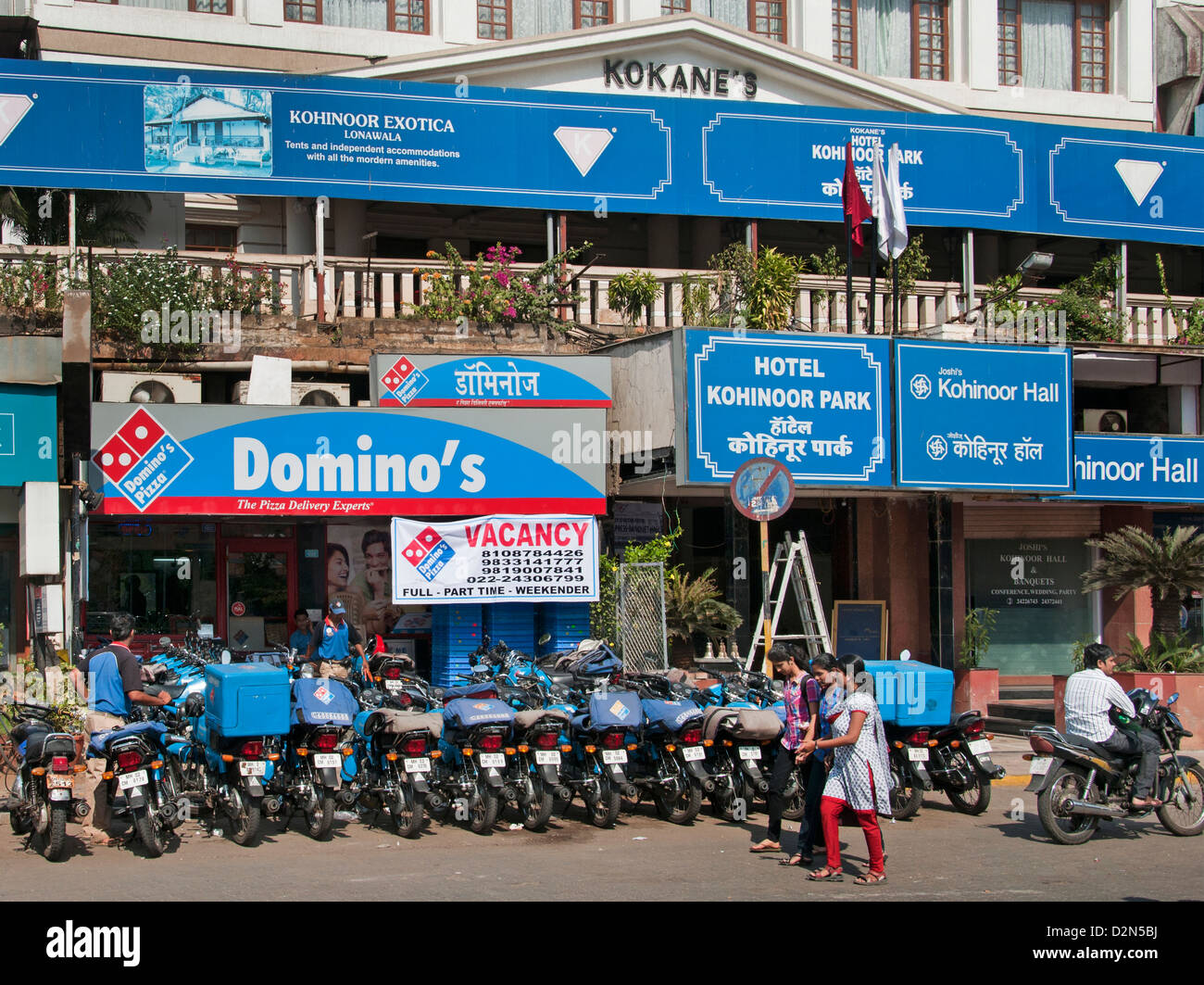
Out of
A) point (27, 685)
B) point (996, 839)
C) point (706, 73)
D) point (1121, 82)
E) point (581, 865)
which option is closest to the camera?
point (581, 865)

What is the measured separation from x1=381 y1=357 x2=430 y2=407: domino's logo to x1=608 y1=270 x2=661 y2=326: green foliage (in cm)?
353

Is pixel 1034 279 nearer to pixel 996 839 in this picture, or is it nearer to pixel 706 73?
pixel 706 73

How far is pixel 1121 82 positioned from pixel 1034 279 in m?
4.97

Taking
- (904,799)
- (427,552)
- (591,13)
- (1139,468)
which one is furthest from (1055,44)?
(904,799)

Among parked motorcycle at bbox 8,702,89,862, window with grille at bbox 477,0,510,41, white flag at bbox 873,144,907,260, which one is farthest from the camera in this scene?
window with grille at bbox 477,0,510,41

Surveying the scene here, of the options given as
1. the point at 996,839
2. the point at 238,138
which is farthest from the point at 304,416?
the point at 996,839

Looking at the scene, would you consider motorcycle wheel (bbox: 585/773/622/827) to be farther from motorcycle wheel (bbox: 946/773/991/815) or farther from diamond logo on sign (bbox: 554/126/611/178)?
diamond logo on sign (bbox: 554/126/611/178)

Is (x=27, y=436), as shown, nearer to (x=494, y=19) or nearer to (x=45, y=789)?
(x=45, y=789)

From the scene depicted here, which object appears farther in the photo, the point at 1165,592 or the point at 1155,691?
the point at 1165,592

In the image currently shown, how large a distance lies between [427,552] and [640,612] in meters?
2.83

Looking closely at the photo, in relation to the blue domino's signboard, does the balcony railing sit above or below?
below

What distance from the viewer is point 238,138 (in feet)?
62.4

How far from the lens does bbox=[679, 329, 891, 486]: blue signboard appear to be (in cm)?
1745

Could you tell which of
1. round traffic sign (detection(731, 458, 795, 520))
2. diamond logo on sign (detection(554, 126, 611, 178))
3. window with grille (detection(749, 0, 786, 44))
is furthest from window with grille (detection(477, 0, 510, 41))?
round traffic sign (detection(731, 458, 795, 520))
